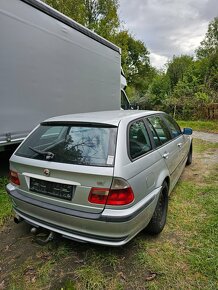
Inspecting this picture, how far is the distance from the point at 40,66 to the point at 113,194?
3070 millimetres

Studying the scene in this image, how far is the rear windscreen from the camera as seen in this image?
6.72 ft

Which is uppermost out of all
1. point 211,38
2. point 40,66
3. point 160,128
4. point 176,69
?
point 211,38

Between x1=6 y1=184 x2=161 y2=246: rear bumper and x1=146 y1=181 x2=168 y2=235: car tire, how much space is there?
28 centimetres

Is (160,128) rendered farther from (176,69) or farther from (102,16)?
(176,69)

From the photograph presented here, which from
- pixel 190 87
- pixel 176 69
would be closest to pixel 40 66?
pixel 190 87

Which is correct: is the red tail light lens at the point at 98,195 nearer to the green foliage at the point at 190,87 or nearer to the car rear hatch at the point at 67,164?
the car rear hatch at the point at 67,164

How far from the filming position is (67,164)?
6.73 feet

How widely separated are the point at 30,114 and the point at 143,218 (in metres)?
2.74

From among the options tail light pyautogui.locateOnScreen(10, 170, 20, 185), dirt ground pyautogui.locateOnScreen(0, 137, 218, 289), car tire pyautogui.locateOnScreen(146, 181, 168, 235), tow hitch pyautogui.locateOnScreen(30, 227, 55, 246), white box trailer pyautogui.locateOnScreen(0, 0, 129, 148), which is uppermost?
white box trailer pyautogui.locateOnScreen(0, 0, 129, 148)

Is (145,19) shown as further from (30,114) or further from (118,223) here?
(118,223)

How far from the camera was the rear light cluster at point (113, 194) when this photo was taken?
1899 mm

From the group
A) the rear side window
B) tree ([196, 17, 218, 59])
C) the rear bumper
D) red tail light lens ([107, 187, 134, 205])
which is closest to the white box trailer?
the rear bumper

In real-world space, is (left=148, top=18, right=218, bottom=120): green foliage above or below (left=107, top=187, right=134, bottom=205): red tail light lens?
above

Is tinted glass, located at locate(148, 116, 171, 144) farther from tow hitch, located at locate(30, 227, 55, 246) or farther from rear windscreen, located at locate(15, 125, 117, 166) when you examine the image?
tow hitch, located at locate(30, 227, 55, 246)
